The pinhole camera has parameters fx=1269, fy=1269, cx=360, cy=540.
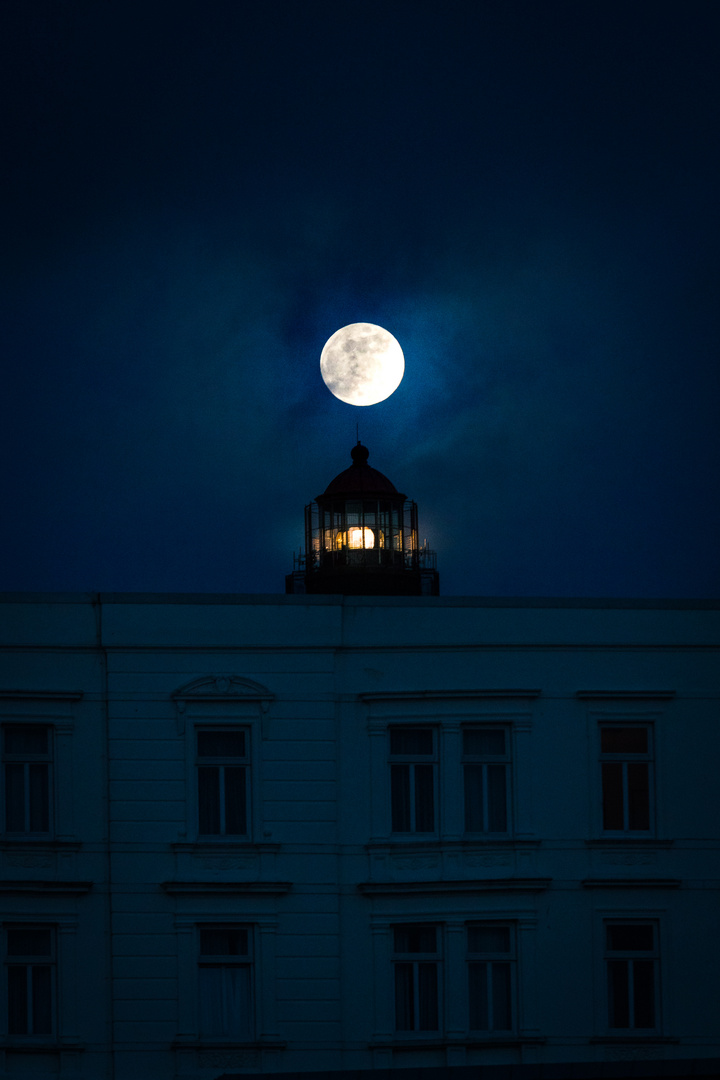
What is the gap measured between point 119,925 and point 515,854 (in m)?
5.08

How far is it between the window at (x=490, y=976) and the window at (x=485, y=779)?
4.16 ft

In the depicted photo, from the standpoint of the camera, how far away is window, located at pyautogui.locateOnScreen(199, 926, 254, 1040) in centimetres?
1592

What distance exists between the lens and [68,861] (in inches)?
629

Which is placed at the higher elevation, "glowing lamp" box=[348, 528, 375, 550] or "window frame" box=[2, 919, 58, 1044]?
"glowing lamp" box=[348, 528, 375, 550]

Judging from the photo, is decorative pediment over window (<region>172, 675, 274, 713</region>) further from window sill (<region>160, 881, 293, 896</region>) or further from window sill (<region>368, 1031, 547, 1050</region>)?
window sill (<region>368, 1031, 547, 1050</region>)

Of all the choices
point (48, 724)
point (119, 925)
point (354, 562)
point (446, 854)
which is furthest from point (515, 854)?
point (354, 562)

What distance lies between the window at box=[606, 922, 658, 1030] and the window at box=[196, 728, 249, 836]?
5000 millimetres

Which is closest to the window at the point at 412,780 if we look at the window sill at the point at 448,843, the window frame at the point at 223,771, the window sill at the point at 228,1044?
the window sill at the point at 448,843

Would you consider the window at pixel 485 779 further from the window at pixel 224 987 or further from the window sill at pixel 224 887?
the window at pixel 224 987

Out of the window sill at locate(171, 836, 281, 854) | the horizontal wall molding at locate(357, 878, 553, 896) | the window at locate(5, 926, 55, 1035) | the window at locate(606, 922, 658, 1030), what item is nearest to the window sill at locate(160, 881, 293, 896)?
the window sill at locate(171, 836, 281, 854)

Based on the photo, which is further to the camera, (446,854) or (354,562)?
(354,562)

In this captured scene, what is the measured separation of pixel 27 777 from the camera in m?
16.2

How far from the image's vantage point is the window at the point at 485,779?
1642cm

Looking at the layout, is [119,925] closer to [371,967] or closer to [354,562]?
[371,967]
